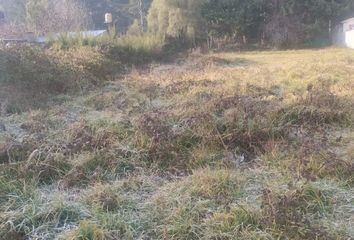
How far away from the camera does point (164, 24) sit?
17.5m

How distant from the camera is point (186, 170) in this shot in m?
3.36

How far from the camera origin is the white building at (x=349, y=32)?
49.5ft

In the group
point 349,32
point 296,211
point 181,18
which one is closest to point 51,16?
point 181,18

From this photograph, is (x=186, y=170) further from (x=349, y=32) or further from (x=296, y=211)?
(x=349, y=32)

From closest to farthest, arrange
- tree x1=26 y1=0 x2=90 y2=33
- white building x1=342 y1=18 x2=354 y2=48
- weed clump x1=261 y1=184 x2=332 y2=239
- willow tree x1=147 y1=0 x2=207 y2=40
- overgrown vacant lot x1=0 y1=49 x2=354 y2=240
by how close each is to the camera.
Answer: weed clump x1=261 y1=184 x2=332 y2=239 → overgrown vacant lot x1=0 y1=49 x2=354 y2=240 → white building x1=342 y1=18 x2=354 y2=48 → willow tree x1=147 y1=0 x2=207 y2=40 → tree x1=26 y1=0 x2=90 y2=33

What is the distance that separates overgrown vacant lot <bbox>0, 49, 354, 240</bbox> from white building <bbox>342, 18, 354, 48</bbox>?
11.2m

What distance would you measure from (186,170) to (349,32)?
14.2 m

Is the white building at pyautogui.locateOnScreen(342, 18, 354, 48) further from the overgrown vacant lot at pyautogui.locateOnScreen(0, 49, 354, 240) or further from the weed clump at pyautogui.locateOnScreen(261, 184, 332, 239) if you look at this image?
the weed clump at pyautogui.locateOnScreen(261, 184, 332, 239)

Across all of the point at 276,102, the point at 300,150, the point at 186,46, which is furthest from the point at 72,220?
the point at 186,46

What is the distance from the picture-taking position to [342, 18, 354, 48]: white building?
15086mm

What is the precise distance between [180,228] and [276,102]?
2.91 m

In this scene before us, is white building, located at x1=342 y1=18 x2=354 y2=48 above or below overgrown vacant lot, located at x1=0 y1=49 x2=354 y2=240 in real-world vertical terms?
above

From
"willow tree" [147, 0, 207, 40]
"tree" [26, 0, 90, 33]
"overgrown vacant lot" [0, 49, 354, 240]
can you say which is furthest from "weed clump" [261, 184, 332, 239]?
"tree" [26, 0, 90, 33]

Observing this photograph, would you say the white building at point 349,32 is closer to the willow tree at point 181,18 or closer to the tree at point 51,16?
the willow tree at point 181,18
